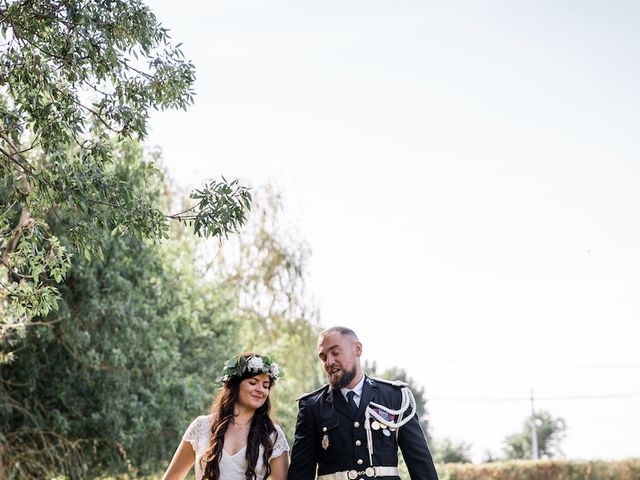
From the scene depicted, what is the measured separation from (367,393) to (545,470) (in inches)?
1053

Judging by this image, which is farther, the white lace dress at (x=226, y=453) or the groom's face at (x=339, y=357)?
the white lace dress at (x=226, y=453)

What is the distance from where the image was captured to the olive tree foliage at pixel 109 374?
1423 cm

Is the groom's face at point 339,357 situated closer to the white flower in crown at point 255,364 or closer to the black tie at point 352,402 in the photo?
the black tie at point 352,402

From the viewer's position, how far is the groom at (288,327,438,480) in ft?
19.4

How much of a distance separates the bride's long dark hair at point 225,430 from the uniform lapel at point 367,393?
0.65 meters

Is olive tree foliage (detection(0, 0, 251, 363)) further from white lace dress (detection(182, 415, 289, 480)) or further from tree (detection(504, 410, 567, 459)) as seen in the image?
tree (detection(504, 410, 567, 459))

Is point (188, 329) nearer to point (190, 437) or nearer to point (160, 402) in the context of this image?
point (160, 402)

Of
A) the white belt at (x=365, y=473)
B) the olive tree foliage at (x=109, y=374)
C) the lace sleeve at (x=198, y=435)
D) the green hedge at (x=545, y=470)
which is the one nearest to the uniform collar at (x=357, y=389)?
the white belt at (x=365, y=473)

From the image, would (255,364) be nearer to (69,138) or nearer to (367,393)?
(367,393)

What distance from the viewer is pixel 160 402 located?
16109 millimetres

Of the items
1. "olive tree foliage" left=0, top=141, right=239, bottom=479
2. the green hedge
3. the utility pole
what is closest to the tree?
the utility pole

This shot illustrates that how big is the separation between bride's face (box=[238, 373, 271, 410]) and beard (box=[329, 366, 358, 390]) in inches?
22.9

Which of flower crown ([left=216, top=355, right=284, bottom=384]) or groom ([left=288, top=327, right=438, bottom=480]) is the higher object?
flower crown ([left=216, top=355, right=284, bottom=384])

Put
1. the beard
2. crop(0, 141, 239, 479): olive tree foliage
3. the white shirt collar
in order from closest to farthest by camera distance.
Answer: the beard, the white shirt collar, crop(0, 141, 239, 479): olive tree foliage
